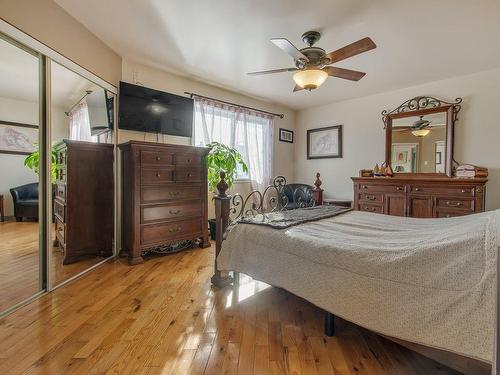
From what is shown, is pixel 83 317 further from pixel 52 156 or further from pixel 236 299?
pixel 52 156

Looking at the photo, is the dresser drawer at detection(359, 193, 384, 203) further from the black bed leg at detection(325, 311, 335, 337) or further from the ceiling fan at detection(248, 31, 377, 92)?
the black bed leg at detection(325, 311, 335, 337)

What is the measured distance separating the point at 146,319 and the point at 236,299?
0.66 metres

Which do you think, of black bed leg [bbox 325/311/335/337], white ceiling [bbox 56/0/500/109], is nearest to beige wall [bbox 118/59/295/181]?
white ceiling [bbox 56/0/500/109]

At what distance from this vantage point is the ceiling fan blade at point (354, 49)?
1.88 meters

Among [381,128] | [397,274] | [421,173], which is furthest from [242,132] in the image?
[397,274]

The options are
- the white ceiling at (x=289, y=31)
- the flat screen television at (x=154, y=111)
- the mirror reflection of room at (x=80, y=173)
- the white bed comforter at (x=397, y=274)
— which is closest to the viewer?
the white bed comforter at (x=397, y=274)

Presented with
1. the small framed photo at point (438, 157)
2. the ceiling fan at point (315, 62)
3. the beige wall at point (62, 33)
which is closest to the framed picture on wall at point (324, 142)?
the small framed photo at point (438, 157)

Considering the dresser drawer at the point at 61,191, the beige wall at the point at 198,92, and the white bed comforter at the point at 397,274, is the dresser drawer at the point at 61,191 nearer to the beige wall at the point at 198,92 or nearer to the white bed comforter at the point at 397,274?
the beige wall at the point at 198,92

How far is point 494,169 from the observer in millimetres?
3174

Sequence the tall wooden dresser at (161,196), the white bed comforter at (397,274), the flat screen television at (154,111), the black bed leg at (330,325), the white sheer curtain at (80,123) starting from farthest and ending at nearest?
1. the flat screen television at (154,111)
2. the tall wooden dresser at (161,196)
3. the white sheer curtain at (80,123)
4. the black bed leg at (330,325)
5. the white bed comforter at (397,274)

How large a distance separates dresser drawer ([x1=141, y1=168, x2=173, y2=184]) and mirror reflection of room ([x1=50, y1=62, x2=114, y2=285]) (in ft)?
1.48

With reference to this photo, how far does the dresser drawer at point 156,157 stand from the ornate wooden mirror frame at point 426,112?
131 inches

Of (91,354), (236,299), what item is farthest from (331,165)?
(91,354)

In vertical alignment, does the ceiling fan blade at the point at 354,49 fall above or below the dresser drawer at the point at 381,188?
above
